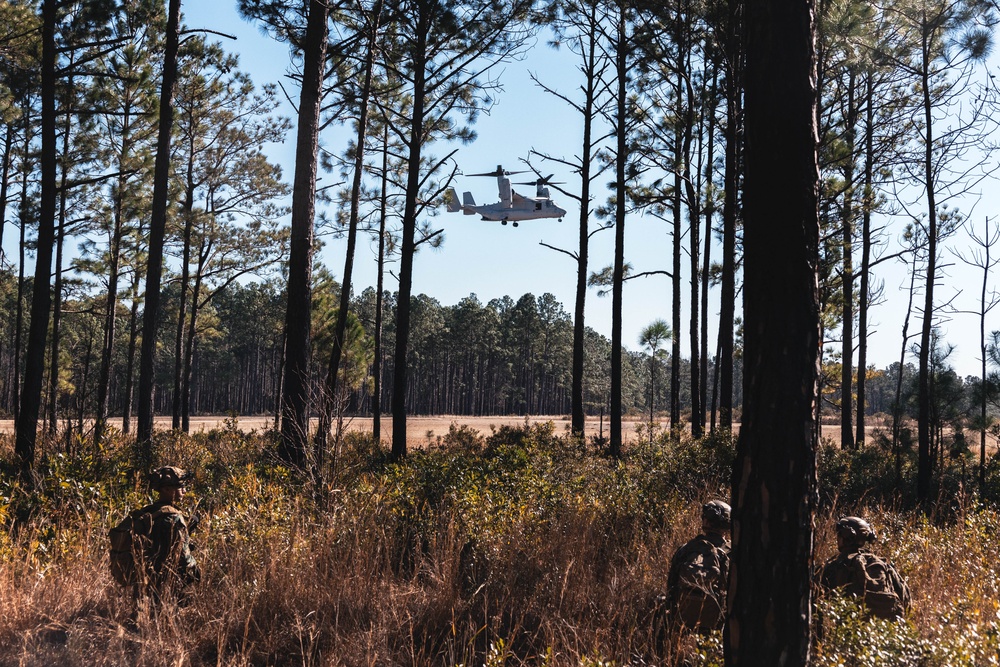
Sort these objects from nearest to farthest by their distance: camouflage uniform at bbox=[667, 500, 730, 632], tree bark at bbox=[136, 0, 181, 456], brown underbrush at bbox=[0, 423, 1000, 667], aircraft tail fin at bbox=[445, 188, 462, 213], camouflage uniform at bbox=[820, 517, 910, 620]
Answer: brown underbrush at bbox=[0, 423, 1000, 667]
camouflage uniform at bbox=[667, 500, 730, 632]
camouflage uniform at bbox=[820, 517, 910, 620]
tree bark at bbox=[136, 0, 181, 456]
aircraft tail fin at bbox=[445, 188, 462, 213]

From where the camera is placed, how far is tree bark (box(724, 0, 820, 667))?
9.53ft

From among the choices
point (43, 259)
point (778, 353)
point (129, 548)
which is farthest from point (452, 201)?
point (778, 353)

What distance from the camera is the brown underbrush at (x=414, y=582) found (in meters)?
3.58

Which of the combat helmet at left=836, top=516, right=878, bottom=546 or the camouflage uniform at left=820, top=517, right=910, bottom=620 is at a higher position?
the combat helmet at left=836, top=516, right=878, bottom=546

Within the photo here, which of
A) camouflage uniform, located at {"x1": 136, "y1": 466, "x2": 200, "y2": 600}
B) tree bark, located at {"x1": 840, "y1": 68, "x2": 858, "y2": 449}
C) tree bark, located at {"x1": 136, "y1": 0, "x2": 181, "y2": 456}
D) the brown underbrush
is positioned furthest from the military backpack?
tree bark, located at {"x1": 840, "y1": 68, "x2": 858, "y2": 449}

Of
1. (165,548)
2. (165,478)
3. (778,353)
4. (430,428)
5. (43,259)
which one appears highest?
(43,259)

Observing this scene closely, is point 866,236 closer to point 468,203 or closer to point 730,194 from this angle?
point 730,194

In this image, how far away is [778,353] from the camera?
2.96 meters

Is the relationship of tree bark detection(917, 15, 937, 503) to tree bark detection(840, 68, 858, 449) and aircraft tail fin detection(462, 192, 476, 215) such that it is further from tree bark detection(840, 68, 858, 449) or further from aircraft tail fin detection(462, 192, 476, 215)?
aircraft tail fin detection(462, 192, 476, 215)

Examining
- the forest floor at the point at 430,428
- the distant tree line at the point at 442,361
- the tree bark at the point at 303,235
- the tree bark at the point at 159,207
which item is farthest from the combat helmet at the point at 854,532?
the distant tree line at the point at 442,361

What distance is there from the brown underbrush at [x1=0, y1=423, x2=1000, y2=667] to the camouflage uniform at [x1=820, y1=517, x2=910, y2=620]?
0.52 ft

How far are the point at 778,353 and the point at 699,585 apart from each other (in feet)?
4.77

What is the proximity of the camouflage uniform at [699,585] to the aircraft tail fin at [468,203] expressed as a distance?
17.9 metres

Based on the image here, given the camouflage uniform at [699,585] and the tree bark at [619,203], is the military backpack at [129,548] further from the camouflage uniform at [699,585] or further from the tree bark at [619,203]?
the tree bark at [619,203]
